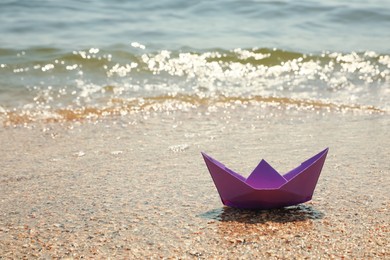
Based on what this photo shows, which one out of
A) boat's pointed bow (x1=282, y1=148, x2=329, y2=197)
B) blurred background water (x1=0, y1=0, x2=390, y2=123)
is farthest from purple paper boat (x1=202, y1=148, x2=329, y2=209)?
blurred background water (x1=0, y1=0, x2=390, y2=123)

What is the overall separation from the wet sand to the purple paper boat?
75 mm

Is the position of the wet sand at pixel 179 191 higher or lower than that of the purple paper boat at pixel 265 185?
lower

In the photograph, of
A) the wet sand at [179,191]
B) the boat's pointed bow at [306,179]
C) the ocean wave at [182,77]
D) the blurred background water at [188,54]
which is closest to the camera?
the wet sand at [179,191]

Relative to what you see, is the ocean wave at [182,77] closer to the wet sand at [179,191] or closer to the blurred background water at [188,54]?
the blurred background water at [188,54]

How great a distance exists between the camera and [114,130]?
15.6ft

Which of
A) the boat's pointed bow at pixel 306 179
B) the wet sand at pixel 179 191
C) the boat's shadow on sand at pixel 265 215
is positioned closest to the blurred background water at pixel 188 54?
the wet sand at pixel 179 191

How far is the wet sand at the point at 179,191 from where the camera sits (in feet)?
8.15

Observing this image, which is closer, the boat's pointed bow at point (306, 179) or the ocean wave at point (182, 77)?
the boat's pointed bow at point (306, 179)

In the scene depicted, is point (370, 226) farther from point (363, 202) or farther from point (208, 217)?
point (208, 217)

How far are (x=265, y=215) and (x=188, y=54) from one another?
17.1 feet

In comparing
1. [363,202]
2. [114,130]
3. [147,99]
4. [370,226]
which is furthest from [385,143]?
[147,99]

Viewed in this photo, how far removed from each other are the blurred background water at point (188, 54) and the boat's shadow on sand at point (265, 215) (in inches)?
111

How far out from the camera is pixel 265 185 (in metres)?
2.68

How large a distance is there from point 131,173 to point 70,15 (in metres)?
6.63
